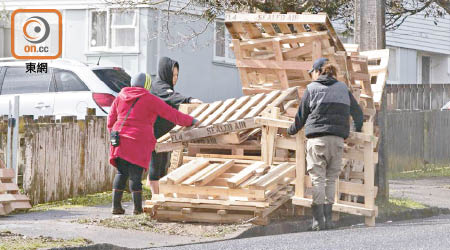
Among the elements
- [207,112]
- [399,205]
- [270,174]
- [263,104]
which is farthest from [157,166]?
[399,205]

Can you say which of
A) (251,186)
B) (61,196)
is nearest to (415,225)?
(251,186)

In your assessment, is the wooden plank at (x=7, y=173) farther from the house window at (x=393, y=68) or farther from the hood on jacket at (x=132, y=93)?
the house window at (x=393, y=68)

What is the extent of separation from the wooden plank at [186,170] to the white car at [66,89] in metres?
5.60

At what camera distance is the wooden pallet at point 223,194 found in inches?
470

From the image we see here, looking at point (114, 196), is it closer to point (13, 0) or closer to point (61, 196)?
point (61, 196)

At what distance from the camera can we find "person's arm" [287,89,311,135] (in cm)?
A: 1239

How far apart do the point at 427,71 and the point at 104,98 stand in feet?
90.5

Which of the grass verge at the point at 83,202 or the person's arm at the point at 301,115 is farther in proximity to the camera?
the grass verge at the point at 83,202

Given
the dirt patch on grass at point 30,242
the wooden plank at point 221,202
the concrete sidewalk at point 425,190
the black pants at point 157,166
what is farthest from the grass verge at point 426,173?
the dirt patch on grass at point 30,242

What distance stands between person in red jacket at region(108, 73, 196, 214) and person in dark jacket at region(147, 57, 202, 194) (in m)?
0.62

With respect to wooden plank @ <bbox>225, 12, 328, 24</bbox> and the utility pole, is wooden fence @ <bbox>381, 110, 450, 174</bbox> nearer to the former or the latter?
the utility pole

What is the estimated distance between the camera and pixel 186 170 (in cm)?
1269

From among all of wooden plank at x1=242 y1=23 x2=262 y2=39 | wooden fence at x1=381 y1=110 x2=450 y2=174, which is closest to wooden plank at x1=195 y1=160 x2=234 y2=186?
wooden plank at x1=242 y1=23 x2=262 y2=39

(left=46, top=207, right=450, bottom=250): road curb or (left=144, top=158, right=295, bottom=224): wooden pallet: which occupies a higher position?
(left=144, top=158, right=295, bottom=224): wooden pallet
